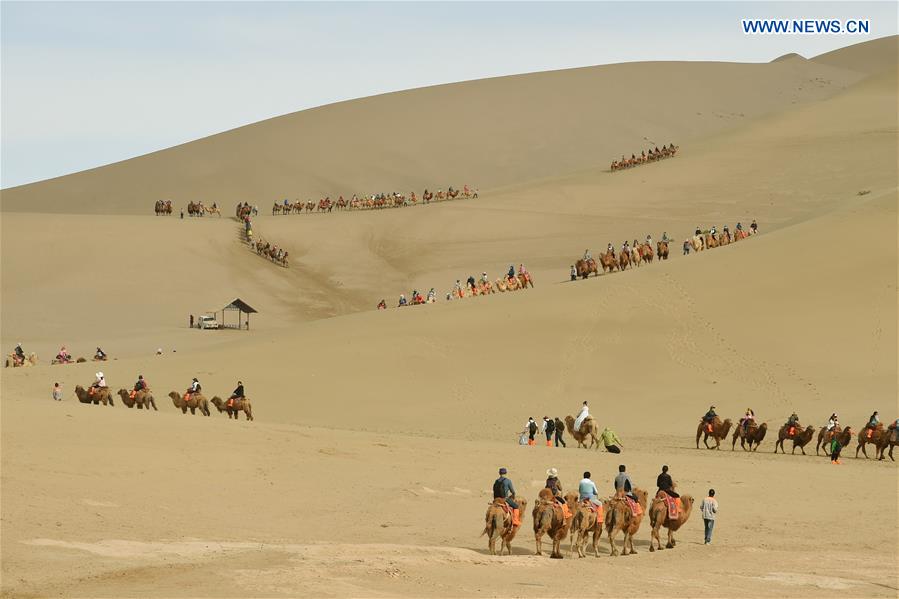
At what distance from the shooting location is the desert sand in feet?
70.8

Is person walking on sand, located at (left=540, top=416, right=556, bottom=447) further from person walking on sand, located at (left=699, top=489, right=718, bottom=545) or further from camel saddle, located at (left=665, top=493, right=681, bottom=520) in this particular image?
camel saddle, located at (left=665, top=493, right=681, bottom=520)

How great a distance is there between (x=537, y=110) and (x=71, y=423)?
92.3 meters

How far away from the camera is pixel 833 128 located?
281 feet

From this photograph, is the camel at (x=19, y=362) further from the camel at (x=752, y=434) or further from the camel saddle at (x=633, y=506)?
the camel saddle at (x=633, y=506)

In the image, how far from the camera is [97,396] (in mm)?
36938

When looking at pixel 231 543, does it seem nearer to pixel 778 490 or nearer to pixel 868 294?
pixel 778 490

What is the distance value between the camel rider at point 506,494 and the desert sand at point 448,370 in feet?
2.38

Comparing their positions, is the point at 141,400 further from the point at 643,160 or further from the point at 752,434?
the point at 643,160

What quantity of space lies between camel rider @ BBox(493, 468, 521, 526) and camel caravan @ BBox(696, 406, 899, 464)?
1280 centimetres

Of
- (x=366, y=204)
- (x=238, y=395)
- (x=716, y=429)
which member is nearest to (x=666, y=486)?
(x=716, y=429)

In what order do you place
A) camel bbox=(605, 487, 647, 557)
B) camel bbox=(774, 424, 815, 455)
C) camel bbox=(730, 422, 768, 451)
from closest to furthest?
camel bbox=(605, 487, 647, 557), camel bbox=(774, 424, 815, 455), camel bbox=(730, 422, 768, 451)

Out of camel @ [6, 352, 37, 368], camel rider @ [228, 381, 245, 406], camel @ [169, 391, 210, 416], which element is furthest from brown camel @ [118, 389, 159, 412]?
camel @ [6, 352, 37, 368]

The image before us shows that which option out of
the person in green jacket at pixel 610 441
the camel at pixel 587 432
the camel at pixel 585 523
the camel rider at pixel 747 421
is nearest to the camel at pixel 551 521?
the camel at pixel 585 523

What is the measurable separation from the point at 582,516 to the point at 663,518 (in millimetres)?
1913
